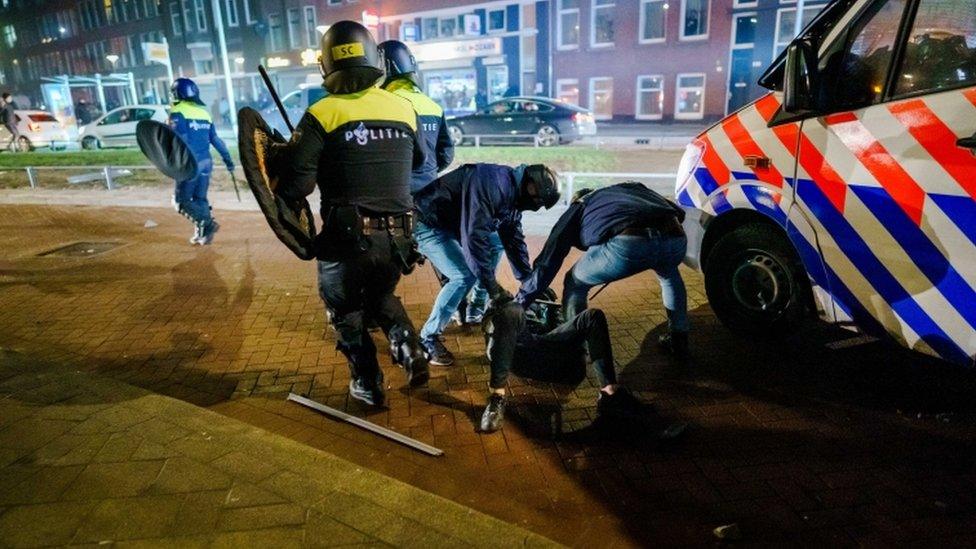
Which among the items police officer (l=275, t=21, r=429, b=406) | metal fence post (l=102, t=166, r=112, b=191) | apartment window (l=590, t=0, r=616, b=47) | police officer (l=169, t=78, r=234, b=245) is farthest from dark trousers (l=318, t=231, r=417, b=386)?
apartment window (l=590, t=0, r=616, b=47)

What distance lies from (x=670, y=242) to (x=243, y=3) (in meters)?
38.4

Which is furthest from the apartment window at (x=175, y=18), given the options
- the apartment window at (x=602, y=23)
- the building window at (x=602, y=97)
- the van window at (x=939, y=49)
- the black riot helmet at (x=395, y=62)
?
the van window at (x=939, y=49)

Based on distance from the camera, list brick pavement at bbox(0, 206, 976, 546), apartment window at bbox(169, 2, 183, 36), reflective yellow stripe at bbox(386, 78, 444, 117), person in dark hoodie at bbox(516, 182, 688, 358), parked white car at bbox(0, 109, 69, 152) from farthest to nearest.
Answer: apartment window at bbox(169, 2, 183, 36), parked white car at bbox(0, 109, 69, 152), reflective yellow stripe at bbox(386, 78, 444, 117), person in dark hoodie at bbox(516, 182, 688, 358), brick pavement at bbox(0, 206, 976, 546)

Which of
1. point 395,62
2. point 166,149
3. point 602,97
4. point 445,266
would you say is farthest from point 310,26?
point 445,266

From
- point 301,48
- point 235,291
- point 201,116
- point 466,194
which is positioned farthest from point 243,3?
point 466,194

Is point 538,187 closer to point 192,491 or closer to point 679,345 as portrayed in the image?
point 679,345

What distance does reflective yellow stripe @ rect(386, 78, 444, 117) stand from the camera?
4410 millimetres

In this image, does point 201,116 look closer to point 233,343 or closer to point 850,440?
point 233,343

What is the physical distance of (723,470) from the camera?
109 inches

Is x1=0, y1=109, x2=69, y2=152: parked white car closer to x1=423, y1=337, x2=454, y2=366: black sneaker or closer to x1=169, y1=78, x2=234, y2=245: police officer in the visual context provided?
x1=169, y1=78, x2=234, y2=245: police officer

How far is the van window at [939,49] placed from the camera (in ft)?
9.18

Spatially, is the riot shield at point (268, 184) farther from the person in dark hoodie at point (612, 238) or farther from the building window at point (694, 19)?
the building window at point (694, 19)

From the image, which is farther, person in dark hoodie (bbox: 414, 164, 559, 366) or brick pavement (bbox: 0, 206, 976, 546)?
person in dark hoodie (bbox: 414, 164, 559, 366)

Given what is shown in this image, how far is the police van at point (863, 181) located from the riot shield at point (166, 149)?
5.44 m
